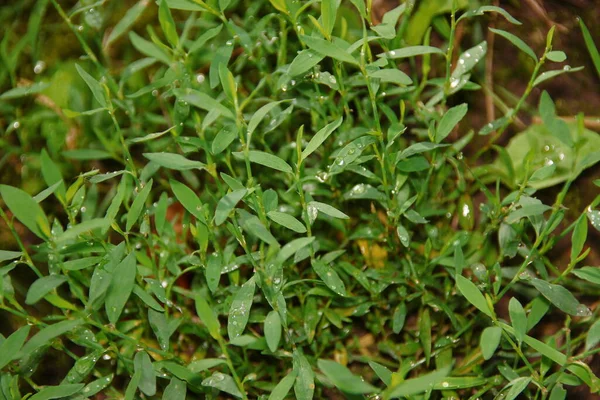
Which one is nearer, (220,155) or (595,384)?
(595,384)

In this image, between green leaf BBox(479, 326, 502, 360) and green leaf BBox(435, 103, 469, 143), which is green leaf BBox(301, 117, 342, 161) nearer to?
green leaf BBox(435, 103, 469, 143)

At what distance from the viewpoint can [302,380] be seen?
789mm

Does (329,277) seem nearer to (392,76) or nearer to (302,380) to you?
(302,380)

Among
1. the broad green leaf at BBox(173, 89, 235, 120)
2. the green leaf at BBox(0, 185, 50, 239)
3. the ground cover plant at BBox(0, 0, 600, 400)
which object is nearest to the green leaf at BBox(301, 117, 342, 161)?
the ground cover plant at BBox(0, 0, 600, 400)

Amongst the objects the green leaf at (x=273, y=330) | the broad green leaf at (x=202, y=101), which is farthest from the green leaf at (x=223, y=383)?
the broad green leaf at (x=202, y=101)

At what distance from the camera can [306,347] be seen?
1012 millimetres

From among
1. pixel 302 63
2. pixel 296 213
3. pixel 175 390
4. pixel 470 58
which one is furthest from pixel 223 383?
pixel 470 58

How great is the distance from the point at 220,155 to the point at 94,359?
35cm

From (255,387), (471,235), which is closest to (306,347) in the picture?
(255,387)

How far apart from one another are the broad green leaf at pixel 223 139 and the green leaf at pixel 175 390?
33 centimetres

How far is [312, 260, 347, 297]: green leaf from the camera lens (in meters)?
0.83

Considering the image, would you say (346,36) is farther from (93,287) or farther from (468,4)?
(93,287)

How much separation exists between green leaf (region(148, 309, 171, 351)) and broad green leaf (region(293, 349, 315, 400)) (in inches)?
7.5

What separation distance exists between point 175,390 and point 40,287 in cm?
23
